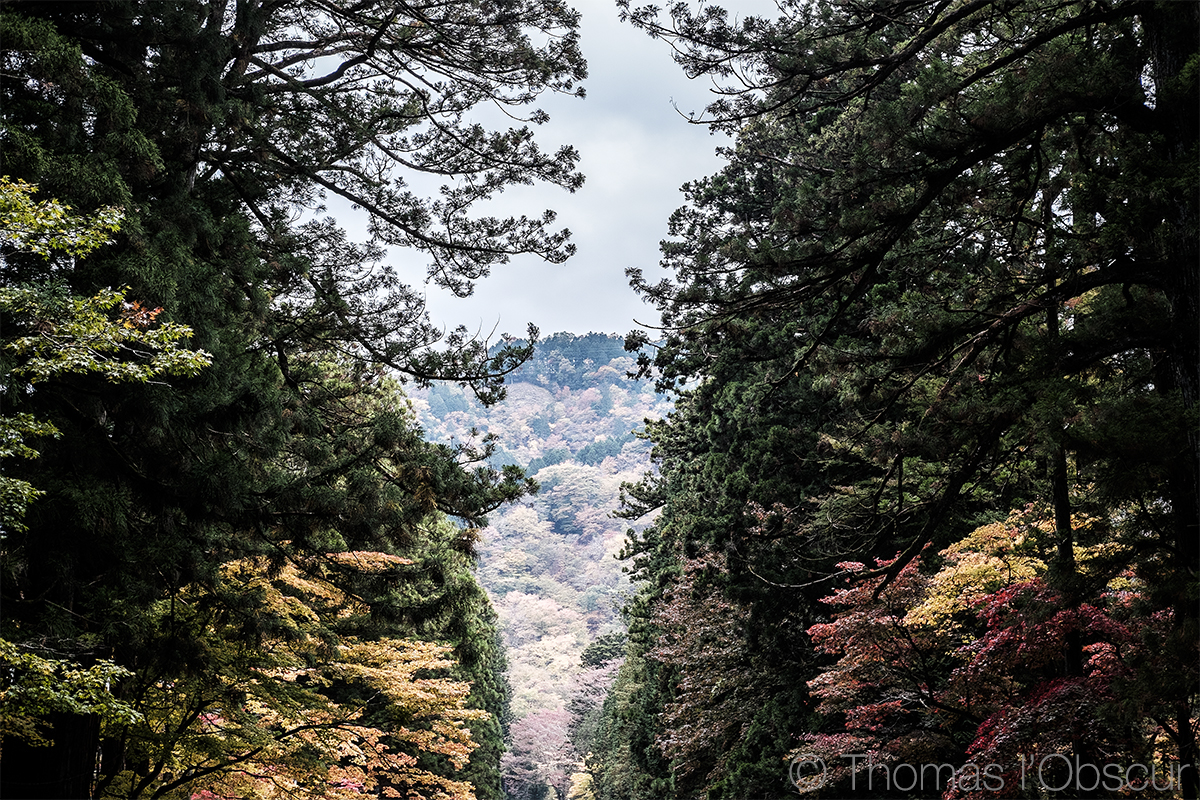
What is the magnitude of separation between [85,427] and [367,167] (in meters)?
4.15

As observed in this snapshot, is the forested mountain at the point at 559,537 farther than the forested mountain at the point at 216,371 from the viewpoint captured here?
Yes

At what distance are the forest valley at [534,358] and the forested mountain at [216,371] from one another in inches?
1.5

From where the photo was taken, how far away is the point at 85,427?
18.8 ft

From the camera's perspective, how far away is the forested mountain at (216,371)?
4.96m

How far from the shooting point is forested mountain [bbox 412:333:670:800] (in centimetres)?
4031

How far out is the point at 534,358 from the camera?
796 centimetres

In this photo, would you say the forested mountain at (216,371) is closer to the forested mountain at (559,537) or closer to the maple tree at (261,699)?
the maple tree at (261,699)

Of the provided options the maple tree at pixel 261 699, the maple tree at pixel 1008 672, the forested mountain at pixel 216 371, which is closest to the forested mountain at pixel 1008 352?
the maple tree at pixel 1008 672

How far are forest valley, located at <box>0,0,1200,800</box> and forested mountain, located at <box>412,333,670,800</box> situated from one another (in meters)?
2.27
